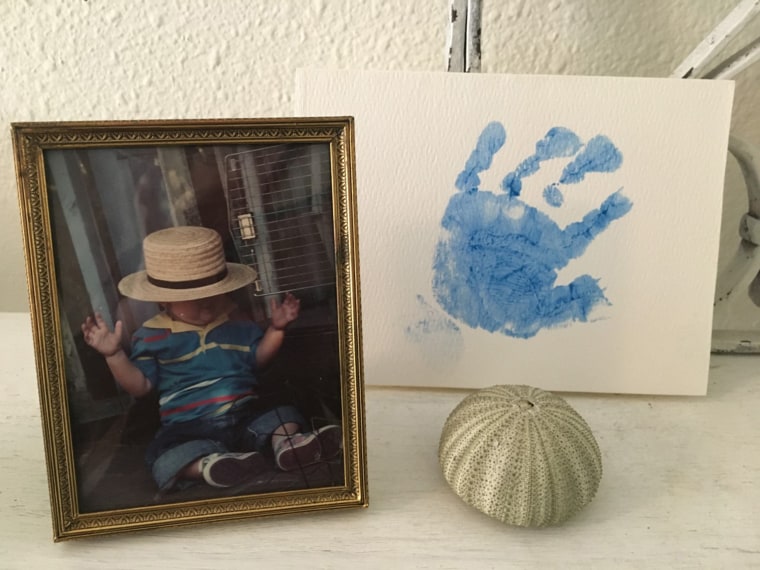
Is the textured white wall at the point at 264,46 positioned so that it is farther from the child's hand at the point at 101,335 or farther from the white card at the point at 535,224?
the child's hand at the point at 101,335

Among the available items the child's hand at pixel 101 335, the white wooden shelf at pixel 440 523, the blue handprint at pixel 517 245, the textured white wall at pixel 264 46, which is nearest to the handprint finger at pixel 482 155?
the blue handprint at pixel 517 245

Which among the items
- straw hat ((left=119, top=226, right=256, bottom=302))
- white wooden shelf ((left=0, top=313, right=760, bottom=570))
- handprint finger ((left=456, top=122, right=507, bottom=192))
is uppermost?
handprint finger ((left=456, top=122, right=507, bottom=192))

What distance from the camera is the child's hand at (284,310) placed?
0.50 metres

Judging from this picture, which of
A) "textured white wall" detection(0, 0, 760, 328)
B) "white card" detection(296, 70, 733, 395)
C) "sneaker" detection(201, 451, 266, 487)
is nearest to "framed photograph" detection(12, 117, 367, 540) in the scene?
"sneaker" detection(201, 451, 266, 487)

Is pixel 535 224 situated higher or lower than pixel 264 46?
lower

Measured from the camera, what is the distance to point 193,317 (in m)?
0.48

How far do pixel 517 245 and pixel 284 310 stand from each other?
0.30 m

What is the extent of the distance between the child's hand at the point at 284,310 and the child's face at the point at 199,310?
0.04m

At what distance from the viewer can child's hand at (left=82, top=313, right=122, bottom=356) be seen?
1.54 ft

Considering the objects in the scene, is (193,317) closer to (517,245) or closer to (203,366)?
(203,366)

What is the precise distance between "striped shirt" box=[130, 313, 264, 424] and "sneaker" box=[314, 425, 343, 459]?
68 millimetres

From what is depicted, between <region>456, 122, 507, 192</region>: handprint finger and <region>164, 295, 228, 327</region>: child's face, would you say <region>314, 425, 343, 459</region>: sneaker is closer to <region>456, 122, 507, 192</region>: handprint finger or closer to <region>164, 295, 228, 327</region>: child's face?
<region>164, 295, 228, 327</region>: child's face

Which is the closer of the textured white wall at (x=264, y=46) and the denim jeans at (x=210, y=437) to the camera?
the denim jeans at (x=210, y=437)

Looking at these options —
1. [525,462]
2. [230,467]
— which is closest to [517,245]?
[525,462]
